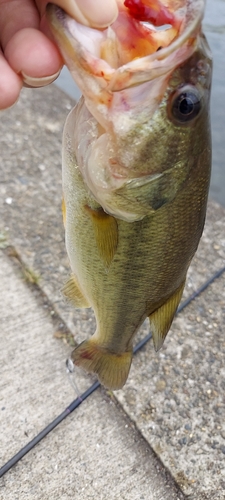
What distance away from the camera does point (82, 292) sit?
5.94ft

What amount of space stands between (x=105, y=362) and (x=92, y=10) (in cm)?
133

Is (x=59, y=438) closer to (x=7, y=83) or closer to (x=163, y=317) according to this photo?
(x=163, y=317)

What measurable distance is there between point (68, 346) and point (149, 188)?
4.85 feet

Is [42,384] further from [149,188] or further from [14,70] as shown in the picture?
[14,70]

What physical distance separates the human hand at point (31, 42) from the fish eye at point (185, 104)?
24cm

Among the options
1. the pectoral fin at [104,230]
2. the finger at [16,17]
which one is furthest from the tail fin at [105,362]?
the finger at [16,17]

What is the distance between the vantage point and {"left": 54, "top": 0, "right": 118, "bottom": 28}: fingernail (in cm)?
106

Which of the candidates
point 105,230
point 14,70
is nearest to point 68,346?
point 105,230

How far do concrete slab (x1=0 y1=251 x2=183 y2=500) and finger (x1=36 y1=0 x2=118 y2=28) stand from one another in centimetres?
179

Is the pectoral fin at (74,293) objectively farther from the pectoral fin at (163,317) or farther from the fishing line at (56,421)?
the fishing line at (56,421)

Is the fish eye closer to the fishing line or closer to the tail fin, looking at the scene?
the tail fin

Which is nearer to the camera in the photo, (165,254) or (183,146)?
(183,146)

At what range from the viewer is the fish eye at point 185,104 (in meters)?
1.16

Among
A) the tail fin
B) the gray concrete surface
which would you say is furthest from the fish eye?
the gray concrete surface
